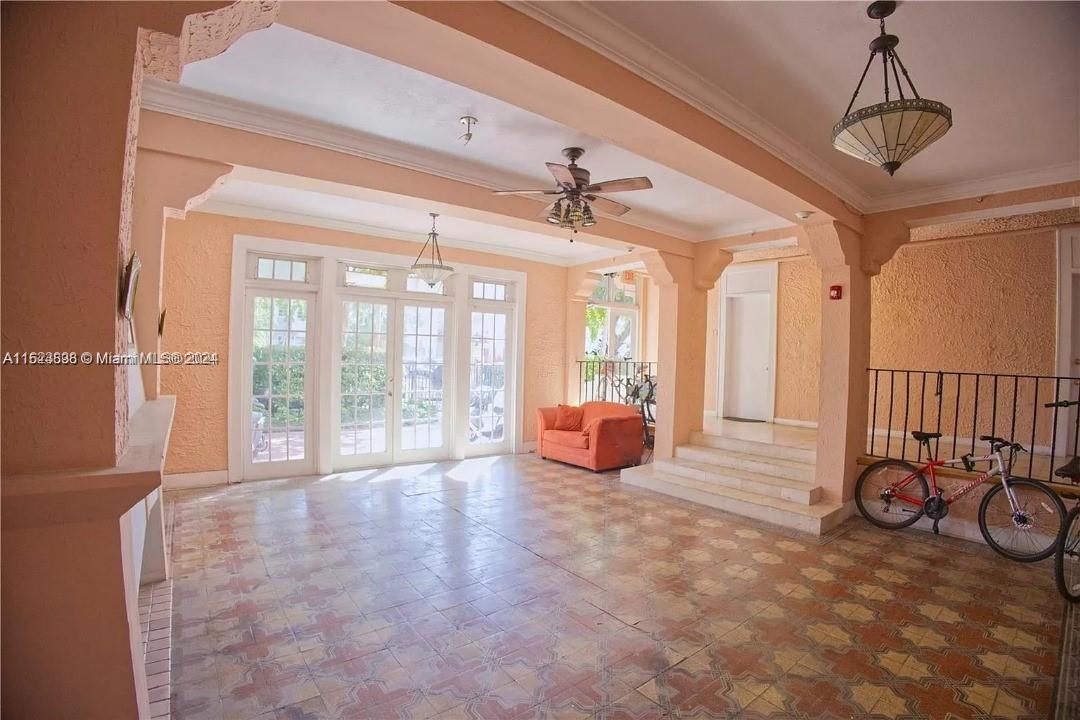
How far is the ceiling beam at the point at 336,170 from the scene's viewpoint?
2906 mm

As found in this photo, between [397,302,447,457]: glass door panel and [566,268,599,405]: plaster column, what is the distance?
2.03 metres

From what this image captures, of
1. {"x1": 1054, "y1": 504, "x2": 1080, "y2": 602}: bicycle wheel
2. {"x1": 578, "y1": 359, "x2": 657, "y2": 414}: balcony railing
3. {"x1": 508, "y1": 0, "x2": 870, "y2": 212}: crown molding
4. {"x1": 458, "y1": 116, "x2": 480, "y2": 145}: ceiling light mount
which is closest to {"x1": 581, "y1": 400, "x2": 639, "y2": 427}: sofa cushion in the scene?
{"x1": 578, "y1": 359, "x2": 657, "y2": 414}: balcony railing

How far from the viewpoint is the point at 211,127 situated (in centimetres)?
294

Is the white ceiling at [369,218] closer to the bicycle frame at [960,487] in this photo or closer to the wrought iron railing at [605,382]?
the wrought iron railing at [605,382]

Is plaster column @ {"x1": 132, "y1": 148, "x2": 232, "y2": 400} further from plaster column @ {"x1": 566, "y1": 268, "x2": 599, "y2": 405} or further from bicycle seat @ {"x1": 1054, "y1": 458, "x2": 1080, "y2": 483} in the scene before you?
bicycle seat @ {"x1": 1054, "y1": 458, "x2": 1080, "y2": 483}

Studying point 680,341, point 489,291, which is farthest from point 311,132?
point 680,341

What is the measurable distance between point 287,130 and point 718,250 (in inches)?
175

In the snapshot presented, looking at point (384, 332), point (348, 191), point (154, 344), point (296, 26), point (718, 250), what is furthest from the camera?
point (384, 332)

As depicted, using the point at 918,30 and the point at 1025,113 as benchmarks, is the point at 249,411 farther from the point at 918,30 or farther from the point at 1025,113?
the point at 1025,113

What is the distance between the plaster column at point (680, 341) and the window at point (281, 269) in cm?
395

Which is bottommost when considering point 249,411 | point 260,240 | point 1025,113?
point 249,411

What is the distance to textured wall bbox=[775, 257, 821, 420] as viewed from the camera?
22.5 feet

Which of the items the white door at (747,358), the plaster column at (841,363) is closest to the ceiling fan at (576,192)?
the plaster column at (841,363)

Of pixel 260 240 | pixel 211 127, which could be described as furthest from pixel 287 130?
pixel 260 240
